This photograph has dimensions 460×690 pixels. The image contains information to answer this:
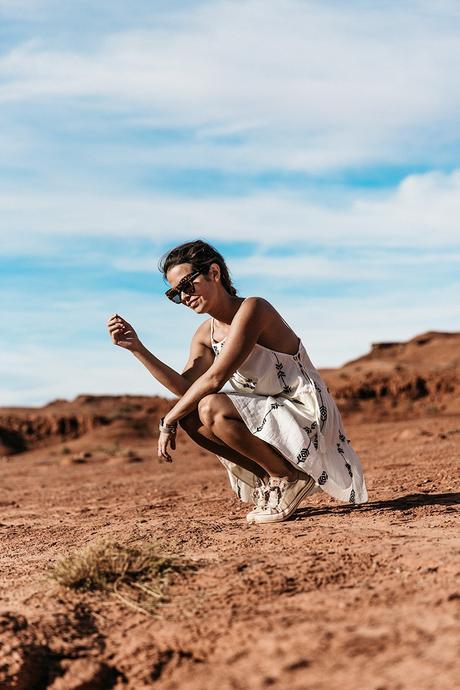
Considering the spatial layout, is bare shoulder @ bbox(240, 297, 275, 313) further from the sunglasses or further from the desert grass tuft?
the desert grass tuft

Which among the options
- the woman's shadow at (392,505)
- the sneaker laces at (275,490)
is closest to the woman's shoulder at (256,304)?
the sneaker laces at (275,490)

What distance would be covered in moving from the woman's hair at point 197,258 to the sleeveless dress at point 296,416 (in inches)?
17.2

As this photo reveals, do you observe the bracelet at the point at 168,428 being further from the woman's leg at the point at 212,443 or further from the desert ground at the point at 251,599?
the desert ground at the point at 251,599

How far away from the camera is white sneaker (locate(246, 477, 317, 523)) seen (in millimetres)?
4926

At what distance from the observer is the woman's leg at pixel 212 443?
15.9 ft

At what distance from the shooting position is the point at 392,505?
5414mm

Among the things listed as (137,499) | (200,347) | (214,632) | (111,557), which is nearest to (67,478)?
(137,499)

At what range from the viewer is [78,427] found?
75.7 ft

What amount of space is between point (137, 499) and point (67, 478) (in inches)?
182

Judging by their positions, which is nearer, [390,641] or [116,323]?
[390,641]

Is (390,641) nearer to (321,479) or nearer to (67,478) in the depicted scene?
(321,479)

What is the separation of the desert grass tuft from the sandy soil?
2.8 inches

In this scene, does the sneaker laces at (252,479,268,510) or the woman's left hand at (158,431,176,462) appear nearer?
the woman's left hand at (158,431,176,462)

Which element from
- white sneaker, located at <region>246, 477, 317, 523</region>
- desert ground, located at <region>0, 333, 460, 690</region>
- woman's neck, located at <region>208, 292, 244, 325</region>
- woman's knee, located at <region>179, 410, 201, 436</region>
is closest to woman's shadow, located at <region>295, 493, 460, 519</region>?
desert ground, located at <region>0, 333, 460, 690</region>
